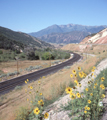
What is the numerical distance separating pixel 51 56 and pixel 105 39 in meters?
34.3

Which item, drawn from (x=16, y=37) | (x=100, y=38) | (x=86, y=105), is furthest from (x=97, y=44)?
(x=16, y=37)

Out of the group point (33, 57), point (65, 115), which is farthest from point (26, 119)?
point (33, 57)

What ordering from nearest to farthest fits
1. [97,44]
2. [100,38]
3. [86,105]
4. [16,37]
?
1. [86,105]
2. [97,44]
3. [100,38]
4. [16,37]

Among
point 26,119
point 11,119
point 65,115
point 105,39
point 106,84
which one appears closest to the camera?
point 65,115

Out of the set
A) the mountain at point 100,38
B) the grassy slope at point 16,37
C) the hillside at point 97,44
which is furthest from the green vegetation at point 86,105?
the grassy slope at point 16,37

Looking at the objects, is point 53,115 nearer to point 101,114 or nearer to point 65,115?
point 65,115

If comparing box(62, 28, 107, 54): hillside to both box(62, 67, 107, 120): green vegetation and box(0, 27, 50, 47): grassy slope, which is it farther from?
box(62, 67, 107, 120): green vegetation

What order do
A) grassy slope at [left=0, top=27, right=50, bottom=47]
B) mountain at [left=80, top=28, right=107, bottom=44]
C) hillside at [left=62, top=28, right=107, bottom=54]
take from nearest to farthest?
hillside at [left=62, top=28, right=107, bottom=54] < mountain at [left=80, top=28, right=107, bottom=44] < grassy slope at [left=0, top=27, right=50, bottom=47]

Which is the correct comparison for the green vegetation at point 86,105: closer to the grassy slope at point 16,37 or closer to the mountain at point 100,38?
the mountain at point 100,38

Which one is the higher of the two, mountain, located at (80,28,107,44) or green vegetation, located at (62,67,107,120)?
mountain, located at (80,28,107,44)

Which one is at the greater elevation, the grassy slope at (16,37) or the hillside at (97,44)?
the grassy slope at (16,37)

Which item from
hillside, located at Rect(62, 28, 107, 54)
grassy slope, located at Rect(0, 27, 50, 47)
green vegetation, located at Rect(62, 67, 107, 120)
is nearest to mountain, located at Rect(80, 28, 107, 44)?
hillside, located at Rect(62, 28, 107, 54)

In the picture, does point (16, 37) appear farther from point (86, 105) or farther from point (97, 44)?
point (86, 105)

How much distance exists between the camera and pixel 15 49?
52.4m
